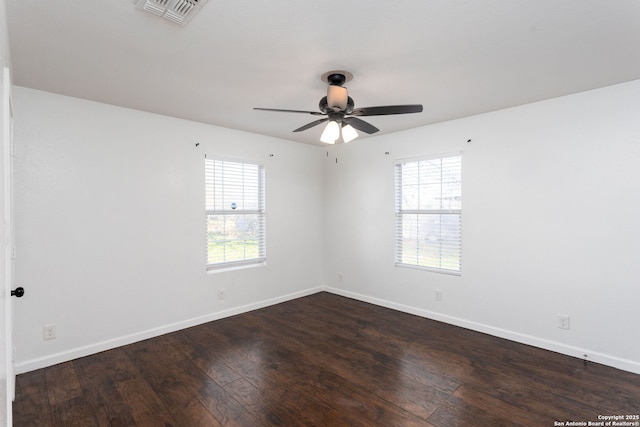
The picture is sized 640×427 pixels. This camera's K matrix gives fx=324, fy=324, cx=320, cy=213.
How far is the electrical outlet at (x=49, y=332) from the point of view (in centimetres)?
285

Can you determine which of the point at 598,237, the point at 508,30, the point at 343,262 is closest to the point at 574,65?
the point at 508,30

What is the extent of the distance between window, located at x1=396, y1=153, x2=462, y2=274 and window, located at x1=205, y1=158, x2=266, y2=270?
193 cm

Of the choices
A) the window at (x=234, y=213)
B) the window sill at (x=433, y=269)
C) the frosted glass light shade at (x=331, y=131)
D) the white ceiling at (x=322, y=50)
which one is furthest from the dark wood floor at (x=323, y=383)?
the white ceiling at (x=322, y=50)

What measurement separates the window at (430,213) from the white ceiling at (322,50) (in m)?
1.00

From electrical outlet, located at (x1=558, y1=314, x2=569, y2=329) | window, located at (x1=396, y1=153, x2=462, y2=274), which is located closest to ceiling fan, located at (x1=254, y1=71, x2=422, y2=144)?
window, located at (x1=396, y1=153, x2=462, y2=274)

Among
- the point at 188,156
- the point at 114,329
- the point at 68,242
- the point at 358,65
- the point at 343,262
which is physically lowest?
the point at 114,329

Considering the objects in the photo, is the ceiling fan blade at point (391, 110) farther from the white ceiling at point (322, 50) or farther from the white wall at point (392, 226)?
the white wall at point (392, 226)

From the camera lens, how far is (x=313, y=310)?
438 centimetres

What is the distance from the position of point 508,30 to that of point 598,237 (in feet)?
6.95

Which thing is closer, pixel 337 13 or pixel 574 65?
pixel 337 13

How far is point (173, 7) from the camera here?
1.72 meters

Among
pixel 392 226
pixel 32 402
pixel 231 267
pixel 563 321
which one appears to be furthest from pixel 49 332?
pixel 563 321

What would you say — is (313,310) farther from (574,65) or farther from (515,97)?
(574,65)

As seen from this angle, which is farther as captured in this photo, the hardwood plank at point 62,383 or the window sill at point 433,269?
the window sill at point 433,269
